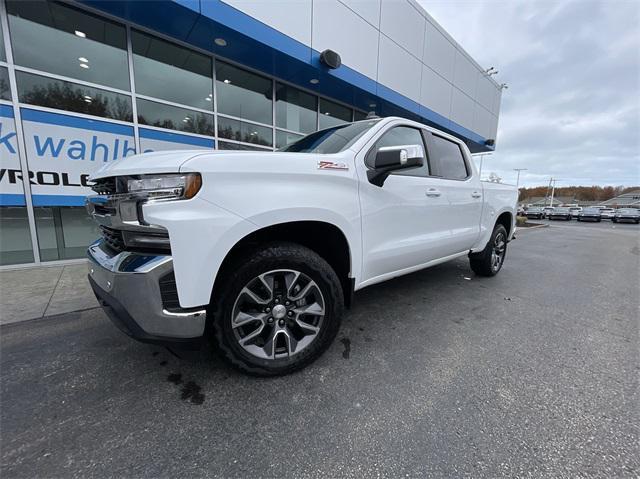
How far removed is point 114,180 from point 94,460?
144 cm

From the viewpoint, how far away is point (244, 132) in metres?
7.11

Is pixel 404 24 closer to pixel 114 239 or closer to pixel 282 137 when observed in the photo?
pixel 282 137

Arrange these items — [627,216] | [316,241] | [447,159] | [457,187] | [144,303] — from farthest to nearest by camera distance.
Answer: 1. [627,216]
2. [447,159]
3. [457,187]
4. [316,241]
5. [144,303]

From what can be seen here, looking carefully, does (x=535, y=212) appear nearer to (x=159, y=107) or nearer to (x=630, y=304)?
(x=630, y=304)

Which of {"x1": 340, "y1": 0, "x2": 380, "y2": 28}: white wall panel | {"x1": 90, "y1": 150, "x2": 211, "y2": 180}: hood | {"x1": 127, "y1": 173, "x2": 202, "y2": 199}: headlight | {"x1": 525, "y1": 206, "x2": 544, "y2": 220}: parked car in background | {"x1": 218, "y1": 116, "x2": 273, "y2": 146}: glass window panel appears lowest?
{"x1": 525, "y1": 206, "x2": 544, "y2": 220}: parked car in background

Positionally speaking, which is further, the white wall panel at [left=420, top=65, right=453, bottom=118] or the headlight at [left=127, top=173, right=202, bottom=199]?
the white wall panel at [left=420, top=65, right=453, bottom=118]

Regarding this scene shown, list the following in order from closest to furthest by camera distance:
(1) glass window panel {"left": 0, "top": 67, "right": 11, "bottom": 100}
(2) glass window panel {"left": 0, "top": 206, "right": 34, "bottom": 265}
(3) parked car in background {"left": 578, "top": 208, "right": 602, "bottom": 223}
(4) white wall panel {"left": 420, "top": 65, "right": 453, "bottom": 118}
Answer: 1. (1) glass window panel {"left": 0, "top": 67, "right": 11, "bottom": 100}
2. (2) glass window panel {"left": 0, "top": 206, "right": 34, "bottom": 265}
3. (4) white wall panel {"left": 420, "top": 65, "right": 453, "bottom": 118}
4. (3) parked car in background {"left": 578, "top": 208, "right": 602, "bottom": 223}

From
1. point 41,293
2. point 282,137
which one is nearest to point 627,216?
point 282,137

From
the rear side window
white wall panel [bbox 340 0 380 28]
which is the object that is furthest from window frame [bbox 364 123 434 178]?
white wall panel [bbox 340 0 380 28]

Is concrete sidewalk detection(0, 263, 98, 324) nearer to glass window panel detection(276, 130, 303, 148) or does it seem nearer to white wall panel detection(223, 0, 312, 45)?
glass window panel detection(276, 130, 303, 148)

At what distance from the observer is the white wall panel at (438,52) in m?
10.4

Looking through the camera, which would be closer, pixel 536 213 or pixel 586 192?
pixel 536 213

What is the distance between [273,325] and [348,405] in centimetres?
69

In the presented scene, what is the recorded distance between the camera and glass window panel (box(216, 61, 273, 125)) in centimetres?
664
